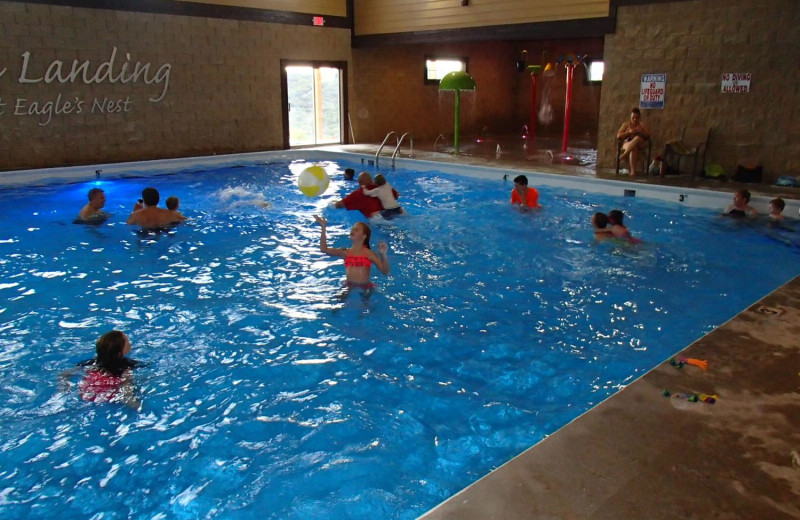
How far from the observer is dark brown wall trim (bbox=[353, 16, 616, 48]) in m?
12.0

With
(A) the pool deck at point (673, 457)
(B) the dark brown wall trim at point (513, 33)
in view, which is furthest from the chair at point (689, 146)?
(A) the pool deck at point (673, 457)

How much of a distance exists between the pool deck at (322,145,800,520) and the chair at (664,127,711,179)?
804cm

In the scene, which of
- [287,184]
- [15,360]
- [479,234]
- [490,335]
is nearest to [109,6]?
[287,184]

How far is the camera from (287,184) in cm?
1236

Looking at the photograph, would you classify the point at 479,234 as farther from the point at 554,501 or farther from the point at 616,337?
the point at 554,501

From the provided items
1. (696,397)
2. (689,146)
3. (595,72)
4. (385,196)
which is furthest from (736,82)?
(595,72)

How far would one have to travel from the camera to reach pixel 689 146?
36.8 ft

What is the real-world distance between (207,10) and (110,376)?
1327 cm

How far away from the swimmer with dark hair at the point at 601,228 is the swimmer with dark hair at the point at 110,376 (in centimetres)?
545

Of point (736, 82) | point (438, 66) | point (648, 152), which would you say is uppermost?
point (438, 66)

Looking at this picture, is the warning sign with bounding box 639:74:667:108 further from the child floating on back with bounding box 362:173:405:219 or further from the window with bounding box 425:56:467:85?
the window with bounding box 425:56:467:85

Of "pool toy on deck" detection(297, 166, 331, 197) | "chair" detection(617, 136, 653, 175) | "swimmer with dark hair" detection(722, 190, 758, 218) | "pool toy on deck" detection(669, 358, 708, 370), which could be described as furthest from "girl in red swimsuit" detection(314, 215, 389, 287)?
"chair" detection(617, 136, 653, 175)

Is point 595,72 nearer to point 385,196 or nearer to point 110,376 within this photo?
point 385,196

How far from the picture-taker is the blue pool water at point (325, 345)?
332 cm
